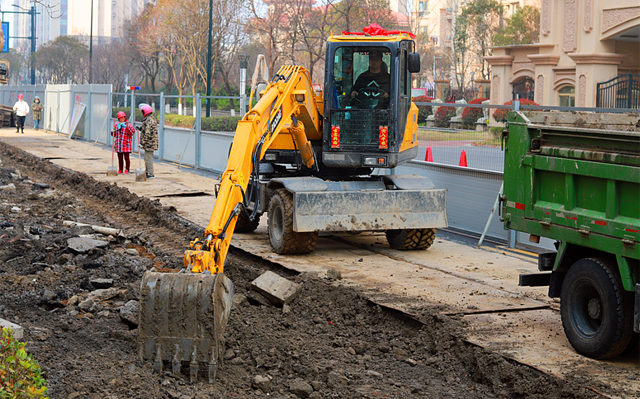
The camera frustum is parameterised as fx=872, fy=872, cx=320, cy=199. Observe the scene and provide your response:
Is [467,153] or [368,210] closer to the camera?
[368,210]

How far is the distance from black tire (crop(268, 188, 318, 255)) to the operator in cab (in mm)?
1815

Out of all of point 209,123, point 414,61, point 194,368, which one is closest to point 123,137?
point 209,123

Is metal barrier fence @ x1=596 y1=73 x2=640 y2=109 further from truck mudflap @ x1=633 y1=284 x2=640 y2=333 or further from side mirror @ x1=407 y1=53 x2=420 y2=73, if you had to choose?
truck mudflap @ x1=633 y1=284 x2=640 y2=333

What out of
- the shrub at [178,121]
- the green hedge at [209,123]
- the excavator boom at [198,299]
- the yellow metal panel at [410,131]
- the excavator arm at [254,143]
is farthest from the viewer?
the shrub at [178,121]

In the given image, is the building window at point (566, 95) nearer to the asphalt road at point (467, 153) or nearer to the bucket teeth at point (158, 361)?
the asphalt road at point (467, 153)

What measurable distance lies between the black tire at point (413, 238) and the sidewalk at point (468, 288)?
11 centimetres

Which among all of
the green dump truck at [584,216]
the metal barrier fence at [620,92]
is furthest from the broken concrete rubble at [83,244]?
the metal barrier fence at [620,92]

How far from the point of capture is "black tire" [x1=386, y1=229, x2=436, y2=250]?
12.3m

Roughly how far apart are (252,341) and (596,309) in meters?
2.94

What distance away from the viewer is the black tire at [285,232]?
1164 cm

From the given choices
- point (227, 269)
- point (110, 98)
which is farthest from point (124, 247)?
point (110, 98)

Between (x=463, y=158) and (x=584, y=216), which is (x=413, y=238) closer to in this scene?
(x=463, y=158)

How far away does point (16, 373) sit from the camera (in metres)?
4.88

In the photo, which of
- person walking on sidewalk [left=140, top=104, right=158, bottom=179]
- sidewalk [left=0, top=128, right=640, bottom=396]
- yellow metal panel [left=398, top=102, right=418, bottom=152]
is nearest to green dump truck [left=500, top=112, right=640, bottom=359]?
sidewalk [left=0, top=128, right=640, bottom=396]
